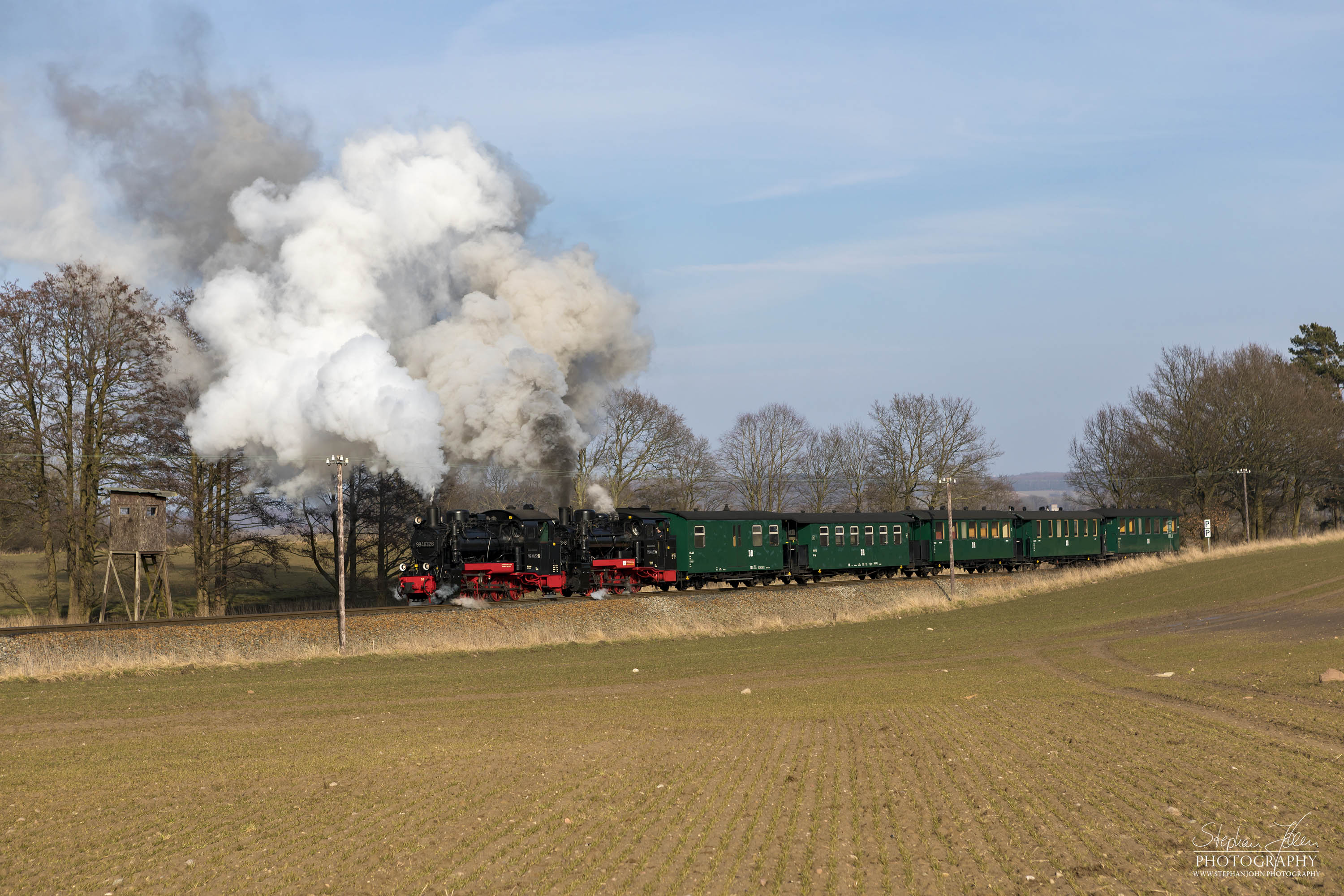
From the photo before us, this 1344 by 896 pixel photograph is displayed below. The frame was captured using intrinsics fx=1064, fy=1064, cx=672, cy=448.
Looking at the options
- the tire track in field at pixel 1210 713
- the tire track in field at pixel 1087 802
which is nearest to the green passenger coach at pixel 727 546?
the tire track in field at pixel 1210 713

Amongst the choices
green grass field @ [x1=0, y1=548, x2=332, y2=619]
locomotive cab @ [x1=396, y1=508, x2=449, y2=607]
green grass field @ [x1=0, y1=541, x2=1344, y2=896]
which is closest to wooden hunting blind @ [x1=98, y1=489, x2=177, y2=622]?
green grass field @ [x1=0, y1=548, x2=332, y2=619]

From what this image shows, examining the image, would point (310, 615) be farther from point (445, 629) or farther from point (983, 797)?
point (983, 797)

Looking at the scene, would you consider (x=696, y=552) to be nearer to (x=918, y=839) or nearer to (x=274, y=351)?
(x=274, y=351)

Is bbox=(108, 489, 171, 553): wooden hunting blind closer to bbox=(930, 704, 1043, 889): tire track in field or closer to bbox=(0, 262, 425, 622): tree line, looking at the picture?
bbox=(0, 262, 425, 622): tree line

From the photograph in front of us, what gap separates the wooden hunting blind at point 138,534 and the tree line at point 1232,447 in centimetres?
6539

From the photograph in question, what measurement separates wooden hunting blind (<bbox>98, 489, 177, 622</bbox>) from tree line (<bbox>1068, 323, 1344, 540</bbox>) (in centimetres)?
6539

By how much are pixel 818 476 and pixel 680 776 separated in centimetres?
7468

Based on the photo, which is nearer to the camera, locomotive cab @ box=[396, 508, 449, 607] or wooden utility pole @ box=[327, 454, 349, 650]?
wooden utility pole @ box=[327, 454, 349, 650]

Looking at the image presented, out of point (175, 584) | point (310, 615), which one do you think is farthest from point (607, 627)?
point (175, 584)

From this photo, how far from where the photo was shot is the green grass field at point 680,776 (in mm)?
9484

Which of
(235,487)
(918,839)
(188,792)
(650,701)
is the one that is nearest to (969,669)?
(650,701)

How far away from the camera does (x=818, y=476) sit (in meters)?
86.8

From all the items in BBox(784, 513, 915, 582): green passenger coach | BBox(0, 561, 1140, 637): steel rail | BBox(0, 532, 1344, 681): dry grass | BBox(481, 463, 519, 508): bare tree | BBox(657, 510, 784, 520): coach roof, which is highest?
BBox(481, 463, 519, 508): bare tree

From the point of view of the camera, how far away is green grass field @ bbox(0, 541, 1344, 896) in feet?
31.1
